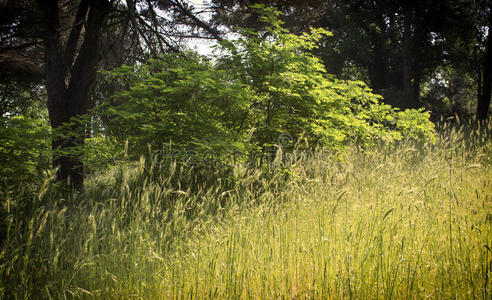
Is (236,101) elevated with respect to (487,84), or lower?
lower

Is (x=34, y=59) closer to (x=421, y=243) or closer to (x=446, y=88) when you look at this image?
(x=421, y=243)

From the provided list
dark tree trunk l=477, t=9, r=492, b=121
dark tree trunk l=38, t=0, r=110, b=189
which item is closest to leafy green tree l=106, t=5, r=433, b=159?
dark tree trunk l=38, t=0, r=110, b=189

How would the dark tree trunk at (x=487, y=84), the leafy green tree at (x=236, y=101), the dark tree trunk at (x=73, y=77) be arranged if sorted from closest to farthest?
the leafy green tree at (x=236, y=101)
the dark tree trunk at (x=73, y=77)
the dark tree trunk at (x=487, y=84)

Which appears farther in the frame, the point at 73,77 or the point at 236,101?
the point at 73,77

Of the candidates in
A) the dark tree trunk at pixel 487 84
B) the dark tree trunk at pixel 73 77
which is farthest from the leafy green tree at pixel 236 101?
the dark tree trunk at pixel 487 84

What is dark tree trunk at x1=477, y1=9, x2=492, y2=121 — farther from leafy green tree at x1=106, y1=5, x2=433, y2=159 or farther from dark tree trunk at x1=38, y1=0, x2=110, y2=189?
dark tree trunk at x1=38, y1=0, x2=110, y2=189

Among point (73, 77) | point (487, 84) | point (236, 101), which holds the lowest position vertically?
point (236, 101)

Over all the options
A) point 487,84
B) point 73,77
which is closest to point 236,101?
point 73,77

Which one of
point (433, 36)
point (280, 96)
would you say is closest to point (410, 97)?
point (433, 36)

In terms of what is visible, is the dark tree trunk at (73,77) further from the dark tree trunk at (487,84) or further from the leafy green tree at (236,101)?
the dark tree trunk at (487,84)

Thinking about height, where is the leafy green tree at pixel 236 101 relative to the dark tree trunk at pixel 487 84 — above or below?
below

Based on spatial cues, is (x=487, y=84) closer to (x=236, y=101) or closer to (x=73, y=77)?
(x=236, y=101)

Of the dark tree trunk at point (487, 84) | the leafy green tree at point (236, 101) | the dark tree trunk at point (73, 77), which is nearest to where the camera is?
the leafy green tree at point (236, 101)

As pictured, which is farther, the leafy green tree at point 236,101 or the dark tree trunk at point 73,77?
the dark tree trunk at point 73,77
